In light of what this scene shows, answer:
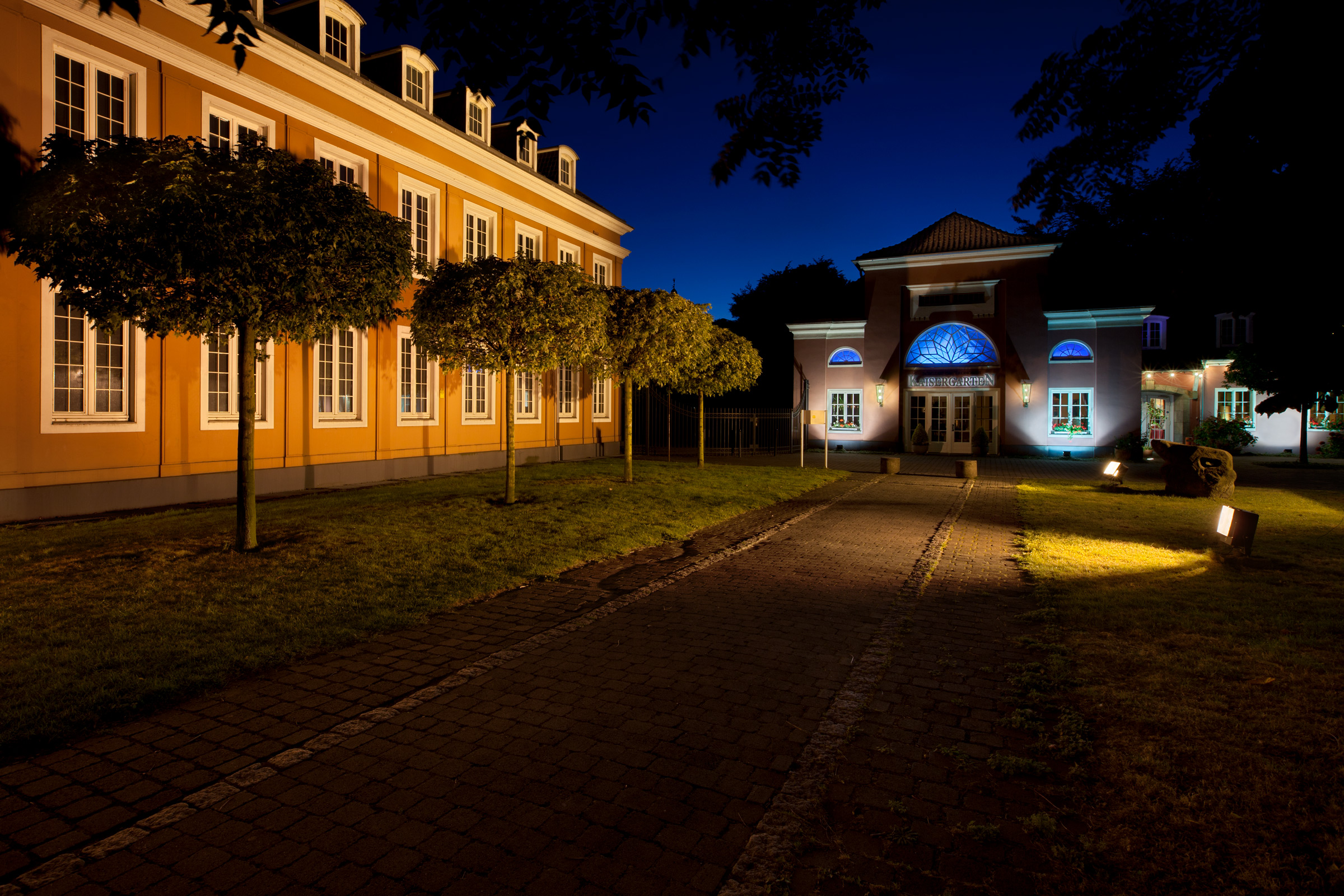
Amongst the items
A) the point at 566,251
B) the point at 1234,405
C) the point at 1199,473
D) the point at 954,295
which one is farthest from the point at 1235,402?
the point at 566,251

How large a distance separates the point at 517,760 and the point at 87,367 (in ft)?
38.7

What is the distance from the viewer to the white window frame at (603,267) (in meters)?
25.5

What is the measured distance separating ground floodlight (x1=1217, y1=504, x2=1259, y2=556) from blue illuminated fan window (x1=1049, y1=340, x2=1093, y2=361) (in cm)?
2126

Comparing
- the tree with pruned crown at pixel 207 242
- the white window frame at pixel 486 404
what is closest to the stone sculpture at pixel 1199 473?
the tree with pruned crown at pixel 207 242

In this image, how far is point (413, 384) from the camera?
1752cm

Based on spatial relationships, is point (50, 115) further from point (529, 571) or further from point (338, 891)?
point (338, 891)

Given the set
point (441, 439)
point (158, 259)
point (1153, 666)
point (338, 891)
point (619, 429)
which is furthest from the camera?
point (619, 429)

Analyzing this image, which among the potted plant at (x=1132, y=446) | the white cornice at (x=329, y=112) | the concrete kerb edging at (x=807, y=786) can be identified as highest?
the white cornice at (x=329, y=112)

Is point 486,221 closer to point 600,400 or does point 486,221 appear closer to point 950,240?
point 600,400

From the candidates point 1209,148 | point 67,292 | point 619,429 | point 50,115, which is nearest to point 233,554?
point 67,292

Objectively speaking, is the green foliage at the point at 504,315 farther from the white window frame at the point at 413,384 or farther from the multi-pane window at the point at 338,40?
the multi-pane window at the point at 338,40

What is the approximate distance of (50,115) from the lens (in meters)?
10.7

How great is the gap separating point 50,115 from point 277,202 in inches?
262

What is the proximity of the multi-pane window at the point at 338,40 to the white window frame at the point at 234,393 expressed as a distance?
272 inches
